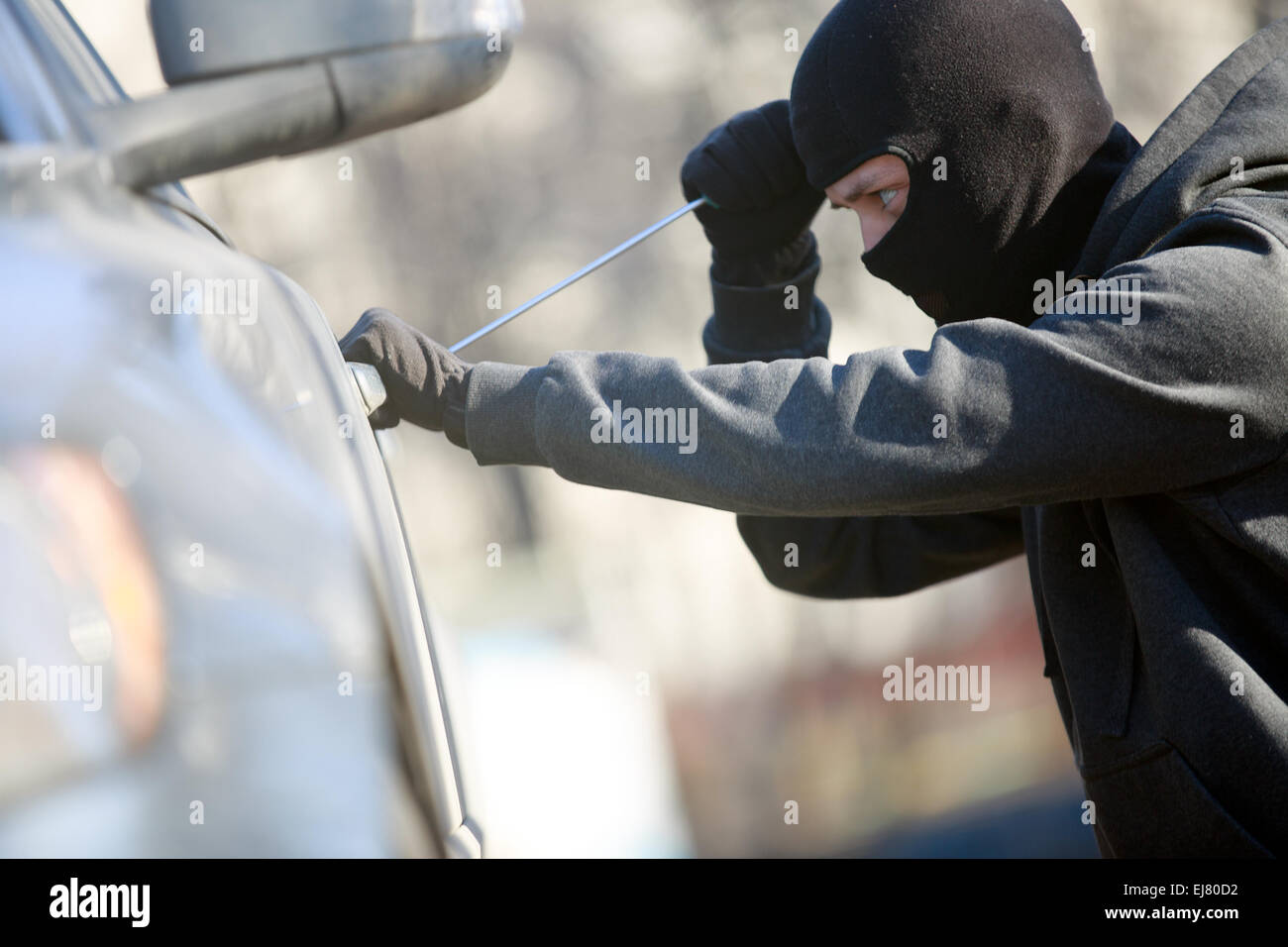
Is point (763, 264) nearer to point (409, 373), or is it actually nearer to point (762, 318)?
point (762, 318)

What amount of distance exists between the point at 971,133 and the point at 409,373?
843 millimetres

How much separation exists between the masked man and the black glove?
208 millimetres

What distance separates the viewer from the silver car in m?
0.78

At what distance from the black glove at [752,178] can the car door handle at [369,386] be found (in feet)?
2.60

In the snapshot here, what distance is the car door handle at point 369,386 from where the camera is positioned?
133cm

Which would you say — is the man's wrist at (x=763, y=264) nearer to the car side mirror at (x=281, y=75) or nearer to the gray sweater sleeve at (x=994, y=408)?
the gray sweater sleeve at (x=994, y=408)

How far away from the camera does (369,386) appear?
1.34 meters

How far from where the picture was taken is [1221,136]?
4.68ft

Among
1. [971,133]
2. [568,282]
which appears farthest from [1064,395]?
[568,282]

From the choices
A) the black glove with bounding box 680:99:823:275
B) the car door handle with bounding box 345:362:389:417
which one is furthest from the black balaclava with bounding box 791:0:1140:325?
the car door handle with bounding box 345:362:389:417

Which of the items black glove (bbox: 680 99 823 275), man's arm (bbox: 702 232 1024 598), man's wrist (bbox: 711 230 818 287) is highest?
black glove (bbox: 680 99 823 275)

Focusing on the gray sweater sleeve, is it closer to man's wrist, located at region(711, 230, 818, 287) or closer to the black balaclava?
the black balaclava
